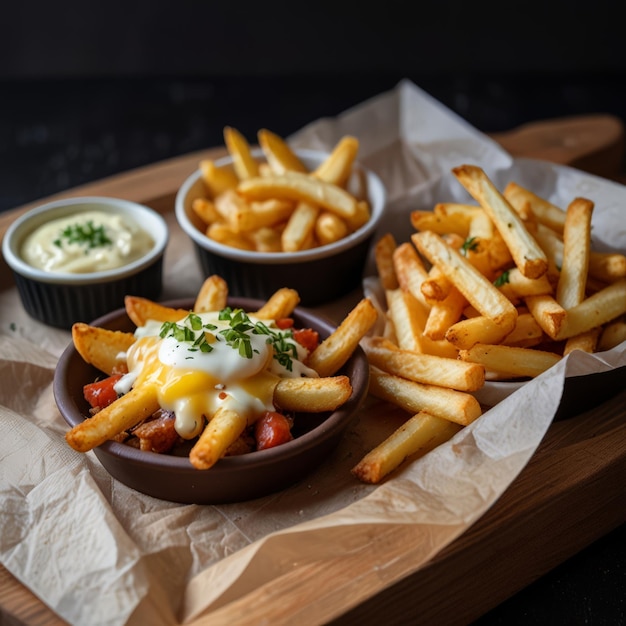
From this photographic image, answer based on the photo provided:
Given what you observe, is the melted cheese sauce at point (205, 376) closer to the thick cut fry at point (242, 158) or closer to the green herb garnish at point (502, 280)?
the green herb garnish at point (502, 280)

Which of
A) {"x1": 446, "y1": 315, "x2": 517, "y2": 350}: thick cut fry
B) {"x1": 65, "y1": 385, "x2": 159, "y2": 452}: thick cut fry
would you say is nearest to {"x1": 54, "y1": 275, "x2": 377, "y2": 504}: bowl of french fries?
{"x1": 65, "y1": 385, "x2": 159, "y2": 452}: thick cut fry

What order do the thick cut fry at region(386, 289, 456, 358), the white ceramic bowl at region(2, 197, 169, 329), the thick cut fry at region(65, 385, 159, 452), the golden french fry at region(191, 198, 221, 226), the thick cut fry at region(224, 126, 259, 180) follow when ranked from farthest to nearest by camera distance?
the thick cut fry at region(224, 126, 259, 180), the golden french fry at region(191, 198, 221, 226), the white ceramic bowl at region(2, 197, 169, 329), the thick cut fry at region(386, 289, 456, 358), the thick cut fry at region(65, 385, 159, 452)

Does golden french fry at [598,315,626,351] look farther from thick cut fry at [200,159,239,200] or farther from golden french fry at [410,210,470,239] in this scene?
thick cut fry at [200,159,239,200]

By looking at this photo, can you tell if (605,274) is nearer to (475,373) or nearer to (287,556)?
(475,373)

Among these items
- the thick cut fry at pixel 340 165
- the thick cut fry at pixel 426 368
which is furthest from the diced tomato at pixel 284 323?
the thick cut fry at pixel 340 165

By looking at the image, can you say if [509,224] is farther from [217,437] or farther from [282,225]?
[217,437]

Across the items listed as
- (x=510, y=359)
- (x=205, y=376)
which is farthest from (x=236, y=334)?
(x=510, y=359)

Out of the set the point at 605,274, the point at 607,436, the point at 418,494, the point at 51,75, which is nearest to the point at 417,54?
the point at 51,75
